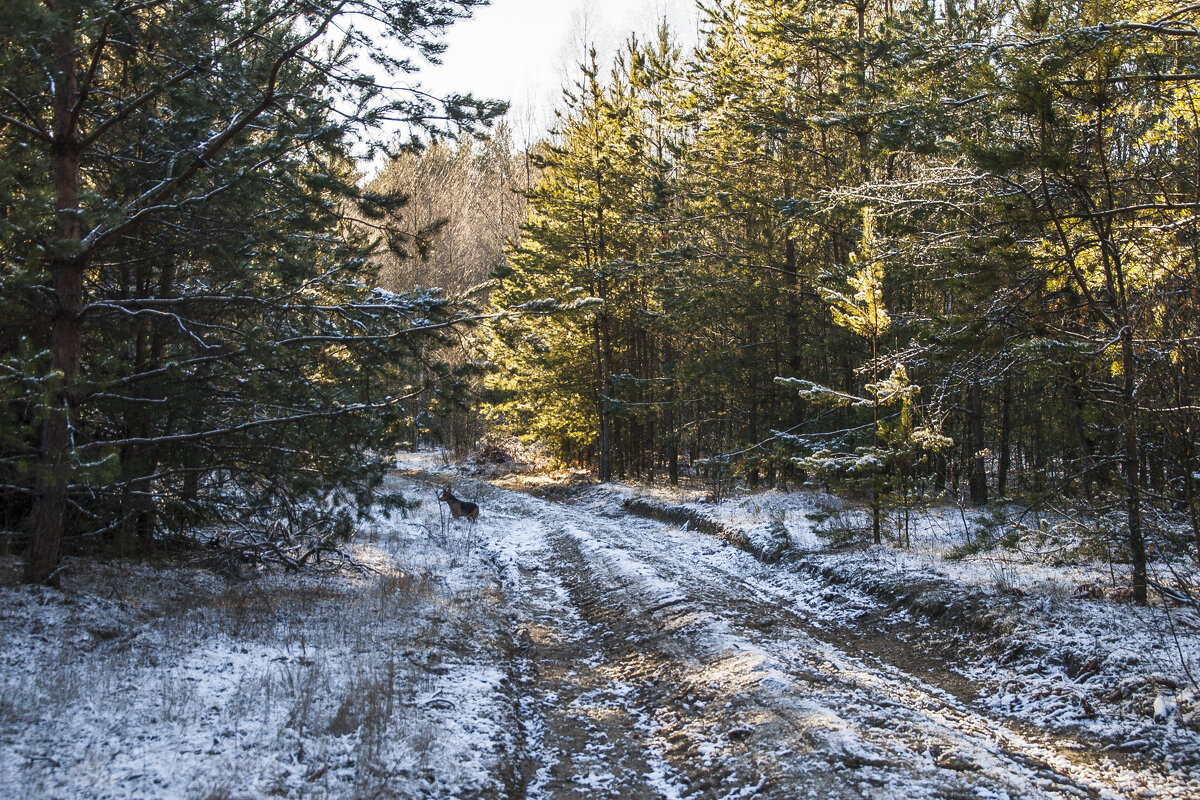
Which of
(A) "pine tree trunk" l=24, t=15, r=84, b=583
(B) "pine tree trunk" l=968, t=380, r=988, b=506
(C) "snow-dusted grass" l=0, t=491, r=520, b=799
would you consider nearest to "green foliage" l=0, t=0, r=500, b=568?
(A) "pine tree trunk" l=24, t=15, r=84, b=583

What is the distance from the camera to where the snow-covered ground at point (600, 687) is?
4.50 m

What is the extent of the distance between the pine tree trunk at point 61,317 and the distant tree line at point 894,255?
13.5 ft

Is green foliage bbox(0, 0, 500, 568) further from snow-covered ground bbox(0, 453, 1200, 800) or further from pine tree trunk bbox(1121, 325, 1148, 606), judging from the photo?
pine tree trunk bbox(1121, 325, 1148, 606)

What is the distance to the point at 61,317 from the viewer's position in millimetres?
6719

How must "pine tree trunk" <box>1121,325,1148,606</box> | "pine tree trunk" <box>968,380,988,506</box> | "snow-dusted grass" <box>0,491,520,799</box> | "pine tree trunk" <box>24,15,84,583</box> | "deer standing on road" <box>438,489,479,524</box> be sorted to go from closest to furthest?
"snow-dusted grass" <box>0,491,520,799</box>, "pine tree trunk" <box>24,15,84,583</box>, "pine tree trunk" <box>1121,325,1148,606</box>, "pine tree trunk" <box>968,380,988,506</box>, "deer standing on road" <box>438,489,479,524</box>

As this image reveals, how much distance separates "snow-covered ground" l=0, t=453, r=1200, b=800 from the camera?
4496 mm

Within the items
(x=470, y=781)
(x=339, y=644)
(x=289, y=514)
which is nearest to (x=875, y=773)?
(x=470, y=781)

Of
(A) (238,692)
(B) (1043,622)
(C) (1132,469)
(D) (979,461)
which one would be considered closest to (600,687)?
(A) (238,692)

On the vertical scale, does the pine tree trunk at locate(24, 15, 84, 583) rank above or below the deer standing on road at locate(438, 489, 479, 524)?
above

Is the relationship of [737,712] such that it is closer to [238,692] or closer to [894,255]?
[238,692]

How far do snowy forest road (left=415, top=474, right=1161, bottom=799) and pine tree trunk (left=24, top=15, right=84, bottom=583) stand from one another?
15.1 feet

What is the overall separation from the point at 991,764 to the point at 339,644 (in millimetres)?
5557

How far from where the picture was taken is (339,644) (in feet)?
22.7

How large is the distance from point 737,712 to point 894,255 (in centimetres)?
721
